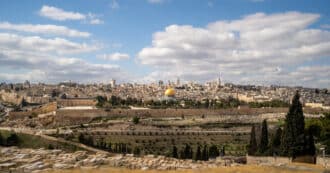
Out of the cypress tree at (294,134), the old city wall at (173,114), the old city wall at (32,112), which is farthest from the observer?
the old city wall at (32,112)

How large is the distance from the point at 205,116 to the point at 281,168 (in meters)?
69.9

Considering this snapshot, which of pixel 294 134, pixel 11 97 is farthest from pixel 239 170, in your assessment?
pixel 11 97

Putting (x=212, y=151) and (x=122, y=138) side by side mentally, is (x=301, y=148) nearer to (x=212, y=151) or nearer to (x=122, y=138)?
(x=212, y=151)

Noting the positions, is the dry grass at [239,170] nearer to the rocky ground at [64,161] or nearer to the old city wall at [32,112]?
the rocky ground at [64,161]

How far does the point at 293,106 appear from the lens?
2738 cm

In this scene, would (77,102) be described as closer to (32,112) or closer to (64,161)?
(32,112)

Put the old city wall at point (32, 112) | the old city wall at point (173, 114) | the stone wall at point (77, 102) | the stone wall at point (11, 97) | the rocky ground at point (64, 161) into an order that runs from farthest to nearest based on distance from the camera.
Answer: the stone wall at point (11, 97) → the stone wall at point (77, 102) → the old city wall at point (32, 112) → the old city wall at point (173, 114) → the rocky ground at point (64, 161)

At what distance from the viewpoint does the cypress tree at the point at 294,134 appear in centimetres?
2584

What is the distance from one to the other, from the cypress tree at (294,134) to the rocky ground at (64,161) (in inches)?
479

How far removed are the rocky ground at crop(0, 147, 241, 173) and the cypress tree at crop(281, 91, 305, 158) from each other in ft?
39.9

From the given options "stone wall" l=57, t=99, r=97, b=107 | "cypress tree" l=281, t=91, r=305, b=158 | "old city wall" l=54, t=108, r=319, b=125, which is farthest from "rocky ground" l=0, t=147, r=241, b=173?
"stone wall" l=57, t=99, r=97, b=107

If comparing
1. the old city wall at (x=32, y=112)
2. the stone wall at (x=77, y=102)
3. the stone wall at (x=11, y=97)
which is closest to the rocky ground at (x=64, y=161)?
the old city wall at (x=32, y=112)

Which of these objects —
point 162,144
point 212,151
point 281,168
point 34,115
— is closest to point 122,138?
point 162,144

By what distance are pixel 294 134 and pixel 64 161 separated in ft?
55.1
